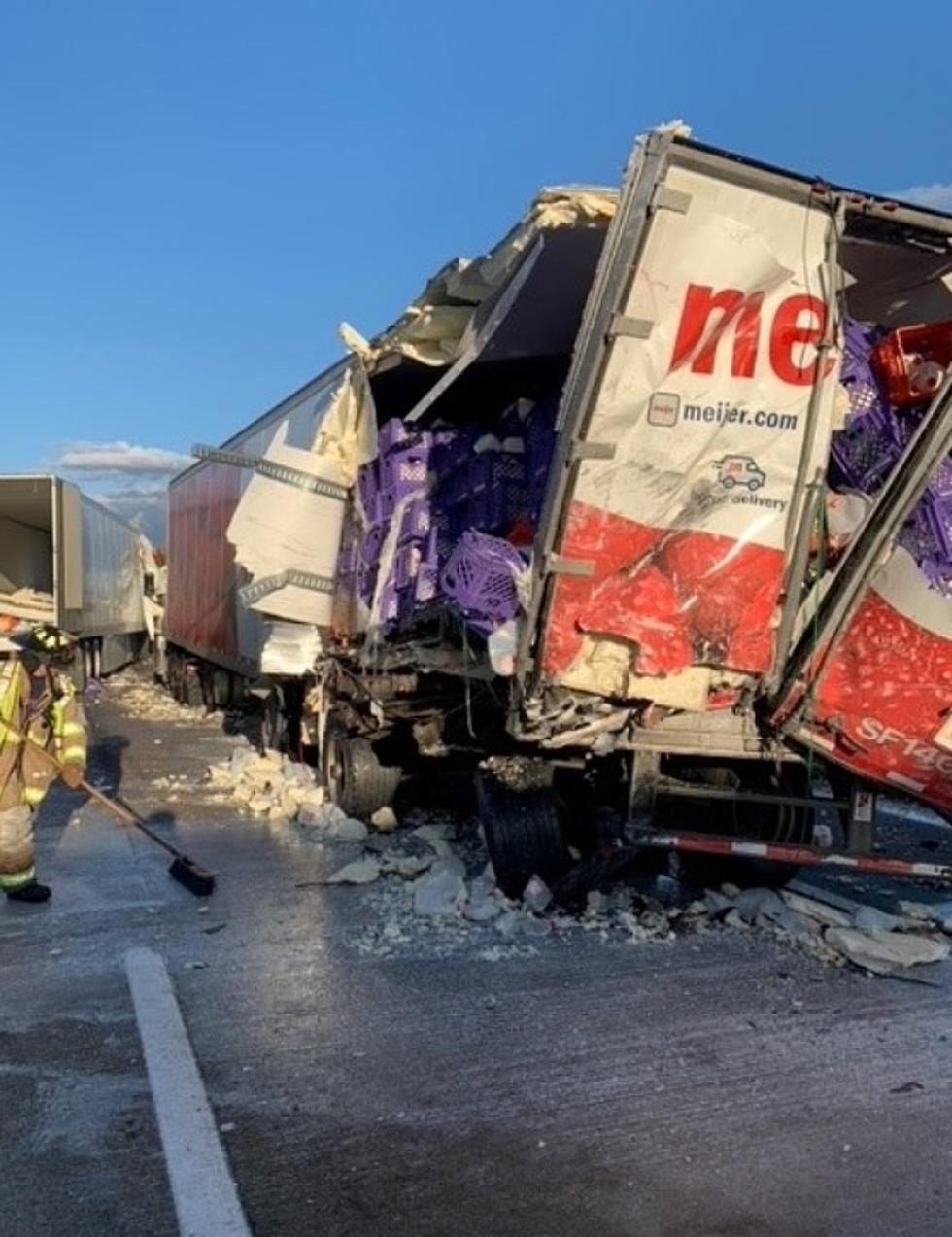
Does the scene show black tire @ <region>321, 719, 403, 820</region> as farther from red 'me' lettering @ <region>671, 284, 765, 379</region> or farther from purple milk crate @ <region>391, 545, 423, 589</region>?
red 'me' lettering @ <region>671, 284, 765, 379</region>

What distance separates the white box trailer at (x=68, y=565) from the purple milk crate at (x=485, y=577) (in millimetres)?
11438

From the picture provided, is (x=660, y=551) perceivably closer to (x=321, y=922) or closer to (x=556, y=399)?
(x=556, y=399)

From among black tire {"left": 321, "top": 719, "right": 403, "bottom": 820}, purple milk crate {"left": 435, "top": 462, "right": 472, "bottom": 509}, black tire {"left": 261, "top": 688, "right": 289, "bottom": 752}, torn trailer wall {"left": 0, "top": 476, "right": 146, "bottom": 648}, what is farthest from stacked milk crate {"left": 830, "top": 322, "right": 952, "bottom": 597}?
torn trailer wall {"left": 0, "top": 476, "right": 146, "bottom": 648}

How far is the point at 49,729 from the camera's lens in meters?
6.47

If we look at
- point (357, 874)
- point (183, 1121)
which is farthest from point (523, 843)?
point (183, 1121)

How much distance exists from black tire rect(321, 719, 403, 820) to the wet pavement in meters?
2.06

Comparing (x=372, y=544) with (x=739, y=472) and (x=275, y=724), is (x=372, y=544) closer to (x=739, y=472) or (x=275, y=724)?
(x=739, y=472)

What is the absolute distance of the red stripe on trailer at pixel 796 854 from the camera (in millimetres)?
5105

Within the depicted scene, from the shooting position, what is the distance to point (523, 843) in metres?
5.96

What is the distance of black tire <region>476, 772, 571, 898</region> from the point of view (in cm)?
595

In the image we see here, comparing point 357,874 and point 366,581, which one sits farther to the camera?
point 366,581

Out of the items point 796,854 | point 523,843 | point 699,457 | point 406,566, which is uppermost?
point 699,457

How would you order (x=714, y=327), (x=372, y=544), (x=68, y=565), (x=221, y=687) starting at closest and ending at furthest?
1. (x=714, y=327)
2. (x=372, y=544)
3. (x=221, y=687)
4. (x=68, y=565)

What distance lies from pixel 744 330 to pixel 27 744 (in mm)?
4336
